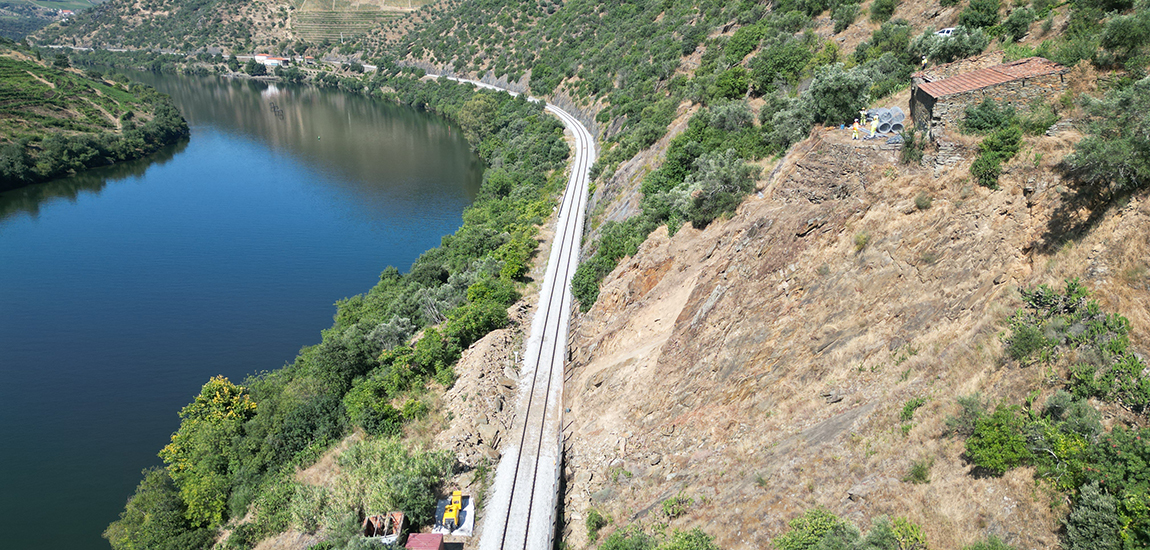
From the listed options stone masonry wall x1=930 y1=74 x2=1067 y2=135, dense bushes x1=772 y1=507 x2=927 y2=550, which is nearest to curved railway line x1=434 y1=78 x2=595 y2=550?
dense bushes x1=772 y1=507 x2=927 y2=550

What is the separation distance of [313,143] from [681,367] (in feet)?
311

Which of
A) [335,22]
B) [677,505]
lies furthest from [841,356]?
[335,22]

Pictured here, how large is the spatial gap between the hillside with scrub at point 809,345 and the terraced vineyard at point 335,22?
145673mm

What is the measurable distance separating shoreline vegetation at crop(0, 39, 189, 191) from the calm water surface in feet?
9.67

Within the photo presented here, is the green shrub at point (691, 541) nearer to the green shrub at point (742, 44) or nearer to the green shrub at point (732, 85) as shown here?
the green shrub at point (732, 85)

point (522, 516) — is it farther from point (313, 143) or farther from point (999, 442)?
point (313, 143)

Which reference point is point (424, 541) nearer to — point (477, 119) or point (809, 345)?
point (809, 345)

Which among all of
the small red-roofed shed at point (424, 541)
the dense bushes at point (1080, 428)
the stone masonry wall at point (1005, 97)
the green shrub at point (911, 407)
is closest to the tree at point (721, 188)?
→ the stone masonry wall at point (1005, 97)

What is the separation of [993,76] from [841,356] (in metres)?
10.4

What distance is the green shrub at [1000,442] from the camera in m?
11.8

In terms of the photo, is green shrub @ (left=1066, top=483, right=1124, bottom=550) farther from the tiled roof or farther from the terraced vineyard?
the terraced vineyard

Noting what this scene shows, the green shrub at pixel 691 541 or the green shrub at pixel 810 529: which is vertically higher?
the green shrub at pixel 810 529

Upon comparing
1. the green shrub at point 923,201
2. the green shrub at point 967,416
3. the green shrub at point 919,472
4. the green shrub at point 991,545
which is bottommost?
the green shrub at point 919,472

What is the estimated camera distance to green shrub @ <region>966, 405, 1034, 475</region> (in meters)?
11.8
